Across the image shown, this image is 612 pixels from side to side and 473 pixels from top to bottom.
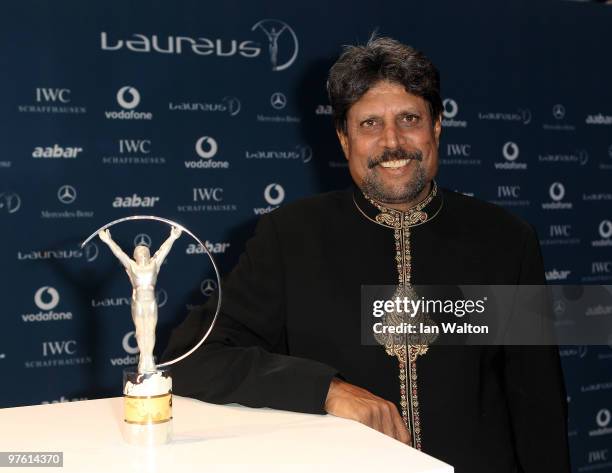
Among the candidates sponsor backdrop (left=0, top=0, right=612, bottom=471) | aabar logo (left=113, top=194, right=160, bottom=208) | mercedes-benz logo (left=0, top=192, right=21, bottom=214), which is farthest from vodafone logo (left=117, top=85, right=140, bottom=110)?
mercedes-benz logo (left=0, top=192, right=21, bottom=214)

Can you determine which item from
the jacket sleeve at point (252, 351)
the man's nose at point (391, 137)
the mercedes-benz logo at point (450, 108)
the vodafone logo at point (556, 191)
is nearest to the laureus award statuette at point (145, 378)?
the jacket sleeve at point (252, 351)

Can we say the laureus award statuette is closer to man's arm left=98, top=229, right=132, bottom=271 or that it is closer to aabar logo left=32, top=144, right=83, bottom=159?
man's arm left=98, top=229, right=132, bottom=271

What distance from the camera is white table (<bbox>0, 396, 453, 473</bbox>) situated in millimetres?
1257

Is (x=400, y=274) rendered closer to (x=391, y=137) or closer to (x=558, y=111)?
(x=391, y=137)

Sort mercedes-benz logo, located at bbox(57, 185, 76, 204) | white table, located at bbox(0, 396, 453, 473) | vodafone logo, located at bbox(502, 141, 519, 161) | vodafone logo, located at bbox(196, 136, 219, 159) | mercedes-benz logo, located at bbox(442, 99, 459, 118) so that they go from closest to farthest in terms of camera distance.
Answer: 1. white table, located at bbox(0, 396, 453, 473)
2. mercedes-benz logo, located at bbox(57, 185, 76, 204)
3. vodafone logo, located at bbox(196, 136, 219, 159)
4. mercedes-benz logo, located at bbox(442, 99, 459, 118)
5. vodafone logo, located at bbox(502, 141, 519, 161)

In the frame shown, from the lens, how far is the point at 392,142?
231cm

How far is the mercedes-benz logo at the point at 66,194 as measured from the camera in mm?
3893

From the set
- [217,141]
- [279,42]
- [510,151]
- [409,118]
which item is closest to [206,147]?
[217,141]

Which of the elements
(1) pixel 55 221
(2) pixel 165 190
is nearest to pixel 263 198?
(2) pixel 165 190

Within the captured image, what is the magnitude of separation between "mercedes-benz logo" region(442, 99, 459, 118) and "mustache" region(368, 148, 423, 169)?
2585 mm

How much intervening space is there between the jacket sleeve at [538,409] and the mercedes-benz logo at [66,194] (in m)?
2.47

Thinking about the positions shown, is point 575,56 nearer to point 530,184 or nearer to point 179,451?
point 530,184
